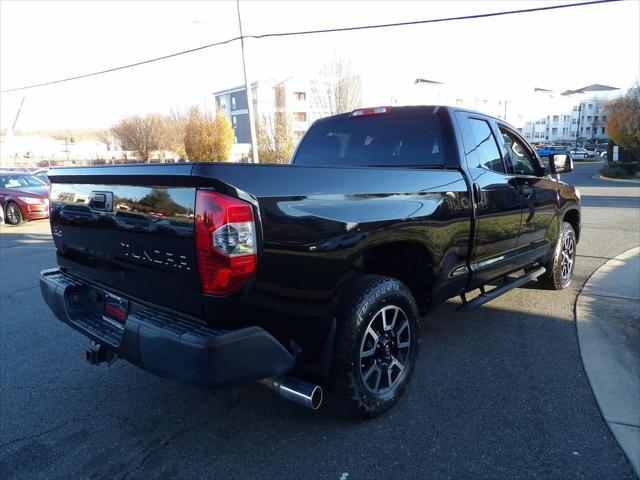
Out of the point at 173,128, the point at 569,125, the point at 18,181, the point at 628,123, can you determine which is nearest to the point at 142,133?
the point at 173,128

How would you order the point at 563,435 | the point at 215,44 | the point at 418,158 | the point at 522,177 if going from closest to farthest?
the point at 563,435
the point at 418,158
the point at 522,177
the point at 215,44

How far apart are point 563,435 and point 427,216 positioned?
62.2 inches

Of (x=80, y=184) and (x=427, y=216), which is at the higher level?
(x=80, y=184)

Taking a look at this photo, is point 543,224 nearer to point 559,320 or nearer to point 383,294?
point 559,320

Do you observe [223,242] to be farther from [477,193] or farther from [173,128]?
[173,128]

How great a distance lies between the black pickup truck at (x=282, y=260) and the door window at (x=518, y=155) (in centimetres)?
72

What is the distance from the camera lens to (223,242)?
7.02 ft

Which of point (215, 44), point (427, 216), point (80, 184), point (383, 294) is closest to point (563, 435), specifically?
point (383, 294)

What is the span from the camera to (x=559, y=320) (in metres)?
4.69

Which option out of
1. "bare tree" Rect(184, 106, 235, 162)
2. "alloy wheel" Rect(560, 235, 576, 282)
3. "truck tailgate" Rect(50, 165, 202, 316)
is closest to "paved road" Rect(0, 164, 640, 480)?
"truck tailgate" Rect(50, 165, 202, 316)

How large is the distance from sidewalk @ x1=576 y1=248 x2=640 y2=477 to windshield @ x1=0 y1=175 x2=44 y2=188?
15.6m

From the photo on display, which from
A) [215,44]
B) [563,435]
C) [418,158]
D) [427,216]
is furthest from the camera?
[215,44]

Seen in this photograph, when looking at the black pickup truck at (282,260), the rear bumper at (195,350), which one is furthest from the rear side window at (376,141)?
the rear bumper at (195,350)

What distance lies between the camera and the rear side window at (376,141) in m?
3.90
